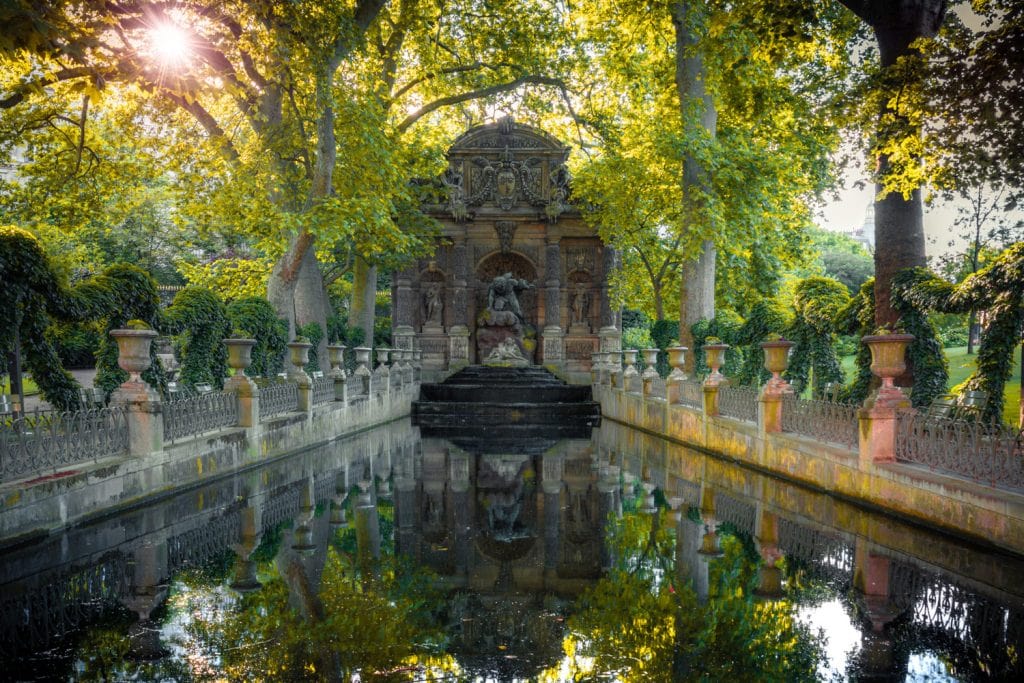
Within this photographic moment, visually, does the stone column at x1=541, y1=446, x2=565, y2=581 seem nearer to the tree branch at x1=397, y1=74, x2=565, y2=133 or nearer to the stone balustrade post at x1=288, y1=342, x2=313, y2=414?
the stone balustrade post at x1=288, y1=342, x2=313, y2=414

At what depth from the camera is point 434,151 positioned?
2841 centimetres

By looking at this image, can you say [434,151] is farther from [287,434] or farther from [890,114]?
[890,114]

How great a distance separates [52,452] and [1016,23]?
431 inches

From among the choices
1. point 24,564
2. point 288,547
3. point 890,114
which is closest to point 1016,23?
point 890,114

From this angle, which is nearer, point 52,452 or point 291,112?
point 52,452

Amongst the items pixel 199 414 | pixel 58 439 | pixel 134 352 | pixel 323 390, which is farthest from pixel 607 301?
pixel 58 439

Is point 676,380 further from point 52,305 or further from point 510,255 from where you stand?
point 510,255

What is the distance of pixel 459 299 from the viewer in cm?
3117

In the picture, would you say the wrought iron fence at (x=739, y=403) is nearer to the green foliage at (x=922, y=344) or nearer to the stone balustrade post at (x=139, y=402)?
the green foliage at (x=922, y=344)

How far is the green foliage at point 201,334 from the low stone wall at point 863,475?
336 inches

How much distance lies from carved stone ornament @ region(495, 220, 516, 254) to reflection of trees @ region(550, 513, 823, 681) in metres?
24.9

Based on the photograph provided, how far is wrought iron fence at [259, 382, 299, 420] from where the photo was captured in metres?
13.8

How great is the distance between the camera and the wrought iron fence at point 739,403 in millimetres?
12977

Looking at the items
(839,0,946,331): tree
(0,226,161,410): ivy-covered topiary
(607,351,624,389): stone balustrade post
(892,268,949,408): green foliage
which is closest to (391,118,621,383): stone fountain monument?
(607,351,624,389): stone balustrade post
